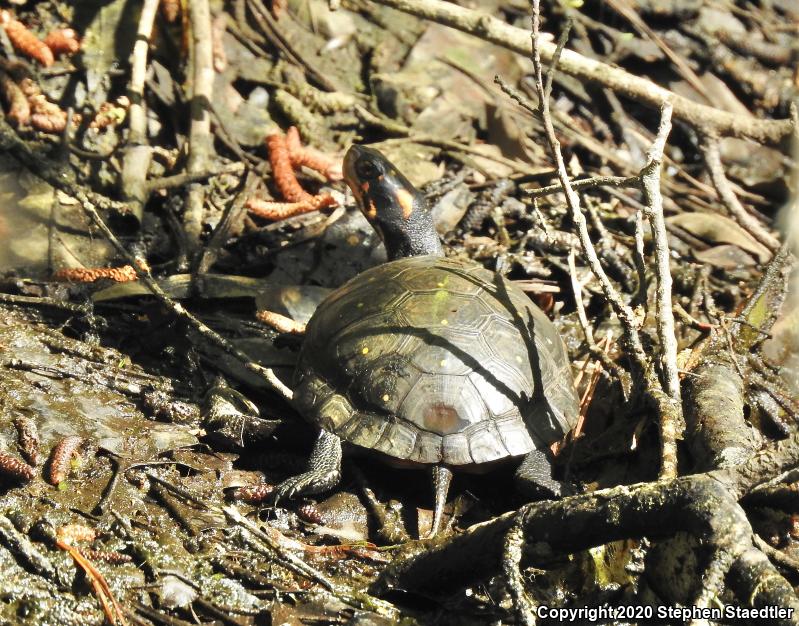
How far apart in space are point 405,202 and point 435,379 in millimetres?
1826

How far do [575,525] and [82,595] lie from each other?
1.80m

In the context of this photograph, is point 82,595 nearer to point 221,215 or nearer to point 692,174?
point 221,215

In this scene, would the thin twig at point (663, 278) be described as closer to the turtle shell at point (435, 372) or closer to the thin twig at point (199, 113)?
the turtle shell at point (435, 372)

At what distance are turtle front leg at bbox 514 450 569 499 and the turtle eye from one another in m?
2.23

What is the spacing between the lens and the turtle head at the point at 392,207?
17.0 feet

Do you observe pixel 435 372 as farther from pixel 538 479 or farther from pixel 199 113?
pixel 199 113

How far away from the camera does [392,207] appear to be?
17.1ft

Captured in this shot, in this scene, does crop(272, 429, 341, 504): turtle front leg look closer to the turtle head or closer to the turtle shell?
the turtle shell

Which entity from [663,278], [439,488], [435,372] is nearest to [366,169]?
[435,372]

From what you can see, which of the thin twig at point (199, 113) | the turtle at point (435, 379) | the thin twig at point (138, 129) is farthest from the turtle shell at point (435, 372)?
the thin twig at point (138, 129)

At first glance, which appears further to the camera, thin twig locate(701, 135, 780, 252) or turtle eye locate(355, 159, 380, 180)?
thin twig locate(701, 135, 780, 252)

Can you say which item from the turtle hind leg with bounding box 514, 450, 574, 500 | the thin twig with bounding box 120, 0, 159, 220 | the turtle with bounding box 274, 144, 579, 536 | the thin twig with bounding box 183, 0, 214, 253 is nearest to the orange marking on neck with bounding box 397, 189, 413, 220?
the turtle with bounding box 274, 144, 579, 536

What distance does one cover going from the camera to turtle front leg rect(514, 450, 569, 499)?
3.69m

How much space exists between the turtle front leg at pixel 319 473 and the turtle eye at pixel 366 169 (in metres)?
2.07
